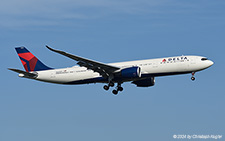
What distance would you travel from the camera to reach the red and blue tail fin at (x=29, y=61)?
57.9 metres

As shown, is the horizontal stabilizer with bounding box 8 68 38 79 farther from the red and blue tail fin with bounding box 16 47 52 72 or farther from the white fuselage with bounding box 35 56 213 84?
the white fuselage with bounding box 35 56 213 84

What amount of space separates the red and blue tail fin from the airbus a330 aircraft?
1470 mm

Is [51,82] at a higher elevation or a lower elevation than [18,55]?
lower

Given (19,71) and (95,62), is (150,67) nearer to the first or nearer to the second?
(95,62)

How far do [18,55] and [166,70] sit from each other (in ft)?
74.0

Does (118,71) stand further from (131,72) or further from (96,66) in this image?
(96,66)

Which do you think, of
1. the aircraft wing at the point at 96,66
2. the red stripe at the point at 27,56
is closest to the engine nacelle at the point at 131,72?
the aircraft wing at the point at 96,66

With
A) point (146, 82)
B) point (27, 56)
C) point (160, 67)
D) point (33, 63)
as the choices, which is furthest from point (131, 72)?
point (27, 56)

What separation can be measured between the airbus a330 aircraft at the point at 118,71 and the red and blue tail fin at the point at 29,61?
1470 mm

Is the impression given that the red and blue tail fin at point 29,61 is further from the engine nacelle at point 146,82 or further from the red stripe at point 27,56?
the engine nacelle at point 146,82

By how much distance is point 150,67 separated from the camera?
51156 millimetres

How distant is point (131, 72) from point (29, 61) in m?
16.6

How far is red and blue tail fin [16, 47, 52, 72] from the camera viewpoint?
57.9 m

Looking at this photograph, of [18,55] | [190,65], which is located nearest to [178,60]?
[190,65]
